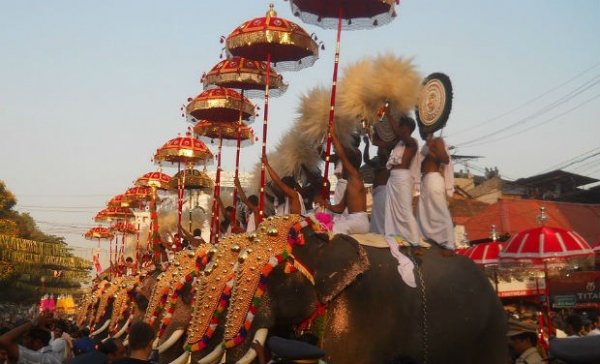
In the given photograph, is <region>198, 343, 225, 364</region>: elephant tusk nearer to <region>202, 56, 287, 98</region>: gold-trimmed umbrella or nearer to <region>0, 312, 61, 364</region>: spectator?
<region>0, 312, 61, 364</region>: spectator

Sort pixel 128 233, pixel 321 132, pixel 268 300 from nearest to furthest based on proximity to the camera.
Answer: pixel 268 300 → pixel 321 132 → pixel 128 233

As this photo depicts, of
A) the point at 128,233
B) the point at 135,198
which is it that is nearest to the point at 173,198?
the point at 135,198

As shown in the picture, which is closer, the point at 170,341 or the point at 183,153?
the point at 170,341

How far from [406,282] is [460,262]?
93 centimetres

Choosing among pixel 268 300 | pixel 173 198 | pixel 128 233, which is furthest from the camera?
pixel 128 233

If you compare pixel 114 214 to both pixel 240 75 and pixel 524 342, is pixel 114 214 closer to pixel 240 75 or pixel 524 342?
pixel 240 75

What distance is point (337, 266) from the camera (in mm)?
6695

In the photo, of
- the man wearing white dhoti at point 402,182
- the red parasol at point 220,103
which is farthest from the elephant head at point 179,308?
the red parasol at point 220,103

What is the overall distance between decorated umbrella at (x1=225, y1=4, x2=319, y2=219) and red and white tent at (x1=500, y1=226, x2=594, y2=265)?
13.8ft

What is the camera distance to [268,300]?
6.46 meters

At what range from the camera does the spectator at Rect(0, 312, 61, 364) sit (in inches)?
217

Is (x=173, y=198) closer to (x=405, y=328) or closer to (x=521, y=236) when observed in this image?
(x=521, y=236)

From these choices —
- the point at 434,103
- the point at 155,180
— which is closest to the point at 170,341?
the point at 434,103

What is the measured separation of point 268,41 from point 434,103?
2.51 metres
